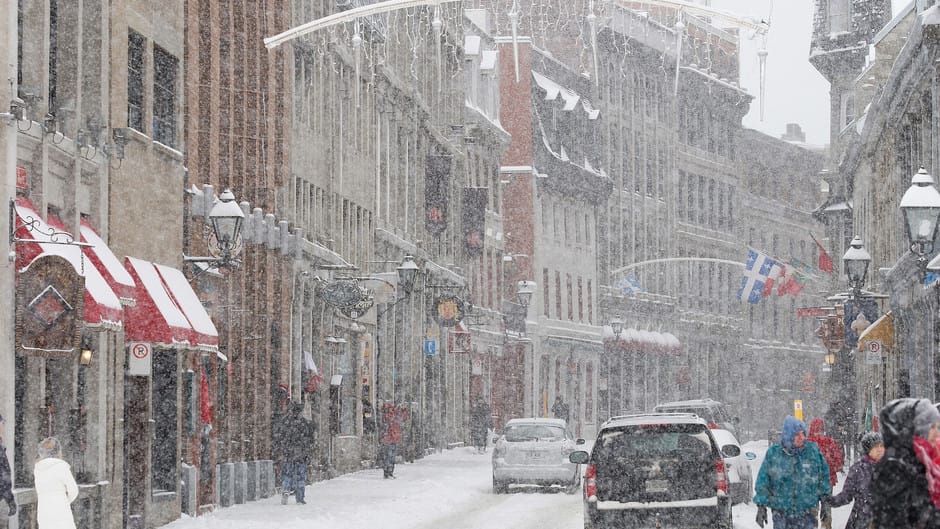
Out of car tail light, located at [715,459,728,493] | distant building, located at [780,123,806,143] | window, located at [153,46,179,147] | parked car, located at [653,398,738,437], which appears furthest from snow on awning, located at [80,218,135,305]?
distant building, located at [780,123,806,143]

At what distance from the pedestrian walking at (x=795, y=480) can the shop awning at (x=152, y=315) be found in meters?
10.6

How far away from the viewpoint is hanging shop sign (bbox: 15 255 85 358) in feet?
62.7

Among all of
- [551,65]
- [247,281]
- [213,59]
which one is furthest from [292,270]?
[551,65]

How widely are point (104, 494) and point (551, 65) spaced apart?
5789cm

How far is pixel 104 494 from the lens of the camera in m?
22.5

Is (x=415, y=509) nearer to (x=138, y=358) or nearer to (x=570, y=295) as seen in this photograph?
(x=138, y=358)

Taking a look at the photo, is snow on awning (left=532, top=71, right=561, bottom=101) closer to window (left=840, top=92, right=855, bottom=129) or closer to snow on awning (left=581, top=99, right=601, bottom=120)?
snow on awning (left=581, top=99, right=601, bottom=120)

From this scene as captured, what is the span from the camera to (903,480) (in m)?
8.02

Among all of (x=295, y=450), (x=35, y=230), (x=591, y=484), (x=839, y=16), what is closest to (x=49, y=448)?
(x=35, y=230)

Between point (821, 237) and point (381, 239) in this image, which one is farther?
point (821, 237)

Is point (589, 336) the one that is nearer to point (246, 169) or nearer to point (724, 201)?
point (724, 201)

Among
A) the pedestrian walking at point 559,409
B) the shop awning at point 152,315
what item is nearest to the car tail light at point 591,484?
the shop awning at point 152,315

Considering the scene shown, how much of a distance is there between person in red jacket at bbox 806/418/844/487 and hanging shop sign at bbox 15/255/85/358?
8228 mm

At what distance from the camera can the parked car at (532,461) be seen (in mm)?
32469
